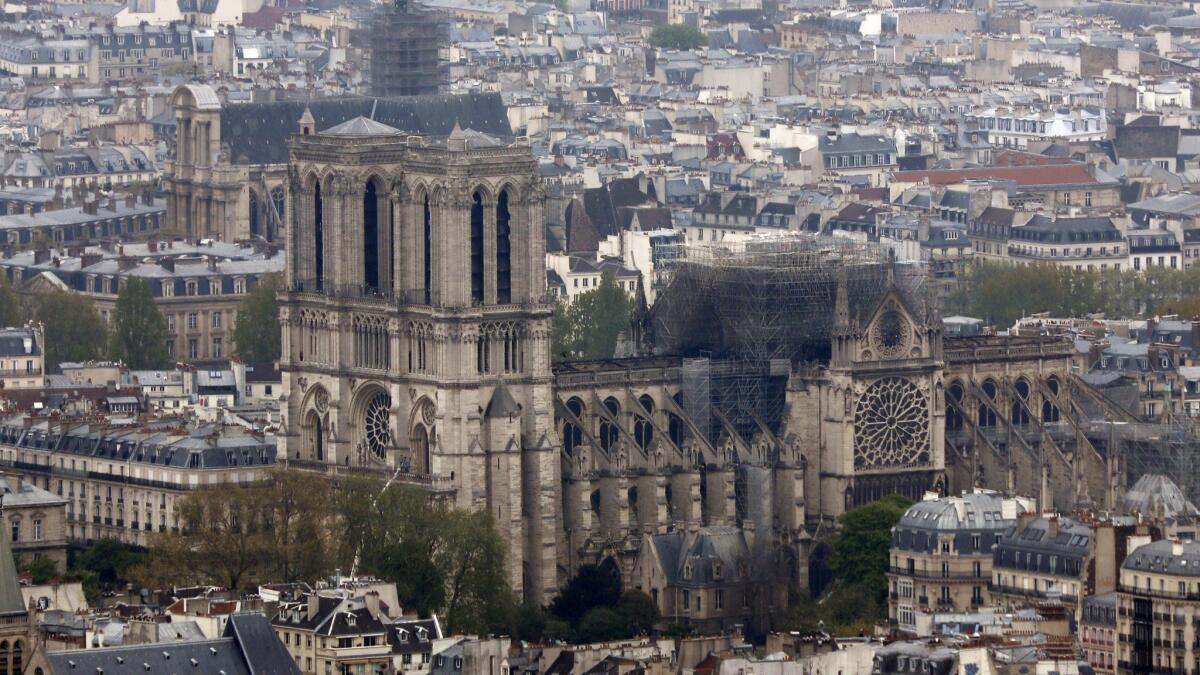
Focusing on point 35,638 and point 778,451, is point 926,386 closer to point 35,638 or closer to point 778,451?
point 778,451

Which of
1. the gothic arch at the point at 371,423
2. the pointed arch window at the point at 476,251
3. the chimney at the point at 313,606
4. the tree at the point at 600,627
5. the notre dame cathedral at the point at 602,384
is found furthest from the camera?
the gothic arch at the point at 371,423

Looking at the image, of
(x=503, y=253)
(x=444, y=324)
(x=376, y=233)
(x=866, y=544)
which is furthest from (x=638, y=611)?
(x=376, y=233)

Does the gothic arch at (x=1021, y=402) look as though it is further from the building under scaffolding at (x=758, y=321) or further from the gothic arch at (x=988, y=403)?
the building under scaffolding at (x=758, y=321)

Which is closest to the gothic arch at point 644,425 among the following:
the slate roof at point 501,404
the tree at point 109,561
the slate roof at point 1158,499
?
the slate roof at point 501,404

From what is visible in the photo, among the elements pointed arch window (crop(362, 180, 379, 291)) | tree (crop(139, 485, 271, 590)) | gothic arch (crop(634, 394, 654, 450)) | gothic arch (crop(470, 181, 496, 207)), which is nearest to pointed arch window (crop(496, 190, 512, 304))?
gothic arch (crop(470, 181, 496, 207))

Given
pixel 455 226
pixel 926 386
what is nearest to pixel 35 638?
pixel 455 226
